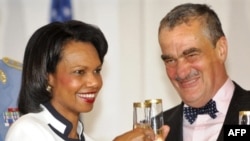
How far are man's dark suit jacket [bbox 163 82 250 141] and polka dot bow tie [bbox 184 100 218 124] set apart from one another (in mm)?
37

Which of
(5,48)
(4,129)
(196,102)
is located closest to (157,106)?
(196,102)

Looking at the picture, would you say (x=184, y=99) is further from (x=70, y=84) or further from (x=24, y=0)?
(x=24, y=0)

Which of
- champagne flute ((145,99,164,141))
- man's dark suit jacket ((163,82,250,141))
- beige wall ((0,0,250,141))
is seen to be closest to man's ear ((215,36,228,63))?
man's dark suit jacket ((163,82,250,141))

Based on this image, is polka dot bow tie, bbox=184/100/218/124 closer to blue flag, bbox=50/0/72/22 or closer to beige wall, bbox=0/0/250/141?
beige wall, bbox=0/0/250/141

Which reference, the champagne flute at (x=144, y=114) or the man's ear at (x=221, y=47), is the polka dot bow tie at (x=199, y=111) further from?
the champagne flute at (x=144, y=114)

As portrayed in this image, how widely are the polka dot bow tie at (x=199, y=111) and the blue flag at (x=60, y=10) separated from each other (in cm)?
95

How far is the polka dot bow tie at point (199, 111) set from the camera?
1.68 metres

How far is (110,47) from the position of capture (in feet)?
7.84

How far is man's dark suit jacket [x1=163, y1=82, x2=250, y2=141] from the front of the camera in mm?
1582

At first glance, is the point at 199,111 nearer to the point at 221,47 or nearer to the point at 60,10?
the point at 221,47

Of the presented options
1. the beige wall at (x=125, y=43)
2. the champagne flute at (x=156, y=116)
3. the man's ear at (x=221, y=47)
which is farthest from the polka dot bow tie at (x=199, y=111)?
the beige wall at (x=125, y=43)

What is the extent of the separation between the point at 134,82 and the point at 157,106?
1056mm

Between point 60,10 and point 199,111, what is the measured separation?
1.02 meters

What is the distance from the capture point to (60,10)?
2387 millimetres
